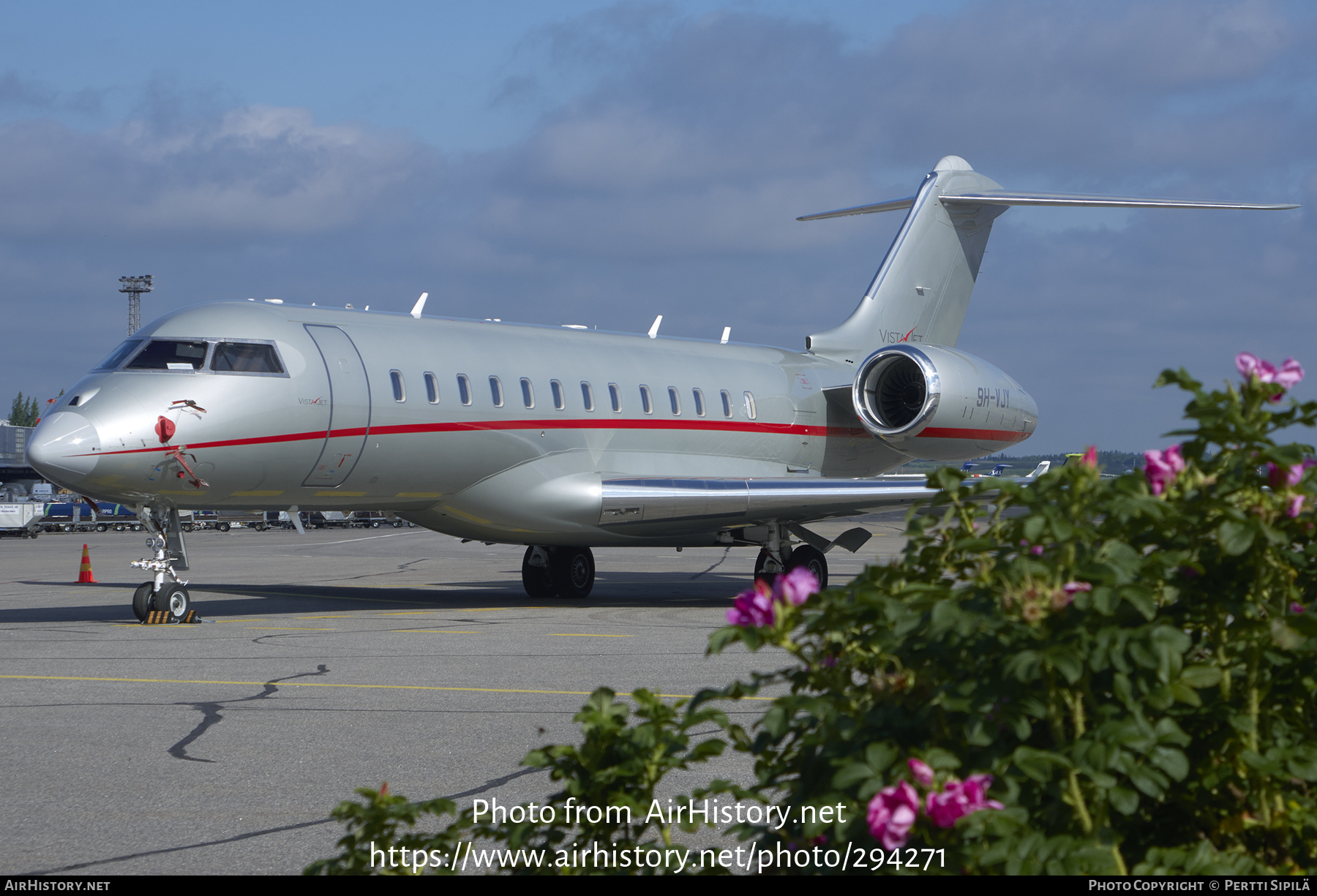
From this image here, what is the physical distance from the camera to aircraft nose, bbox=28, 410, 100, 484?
12.4 metres

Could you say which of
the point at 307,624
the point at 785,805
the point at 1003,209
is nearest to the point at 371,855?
the point at 785,805

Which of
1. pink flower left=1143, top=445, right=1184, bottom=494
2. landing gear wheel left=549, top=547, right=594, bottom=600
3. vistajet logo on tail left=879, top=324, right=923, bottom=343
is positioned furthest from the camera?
vistajet logo on tail left=879, top=324, right=923, bottom=343

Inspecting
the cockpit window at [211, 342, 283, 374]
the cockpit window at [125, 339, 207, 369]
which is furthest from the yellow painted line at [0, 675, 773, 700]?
the cockpit window at [211, 342, 283, 374]

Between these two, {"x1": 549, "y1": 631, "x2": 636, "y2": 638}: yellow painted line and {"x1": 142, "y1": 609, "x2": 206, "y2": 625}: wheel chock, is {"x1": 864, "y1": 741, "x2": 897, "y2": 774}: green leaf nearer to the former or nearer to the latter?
{"x1": 549, "y1": 631, "x2": 636, "y2": 638}: yellow painted line

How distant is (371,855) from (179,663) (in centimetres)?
835

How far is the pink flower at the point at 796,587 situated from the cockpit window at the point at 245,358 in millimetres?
11914

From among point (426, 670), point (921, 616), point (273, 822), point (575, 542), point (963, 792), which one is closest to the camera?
point (963, 792)

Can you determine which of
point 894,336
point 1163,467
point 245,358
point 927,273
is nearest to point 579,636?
point 245,358

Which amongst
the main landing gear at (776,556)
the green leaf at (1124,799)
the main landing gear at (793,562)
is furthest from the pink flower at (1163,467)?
the main landing gear at (776,556)

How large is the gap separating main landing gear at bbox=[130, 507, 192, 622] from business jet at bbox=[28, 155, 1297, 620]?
1.1 inches

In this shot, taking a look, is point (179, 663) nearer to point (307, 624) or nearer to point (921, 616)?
point (307, 624)

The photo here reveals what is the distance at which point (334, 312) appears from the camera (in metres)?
15.1

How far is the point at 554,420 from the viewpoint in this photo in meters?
16.2

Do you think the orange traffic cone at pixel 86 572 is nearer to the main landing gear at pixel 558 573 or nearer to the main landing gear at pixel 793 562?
the main landing gear at pixel 558 573
